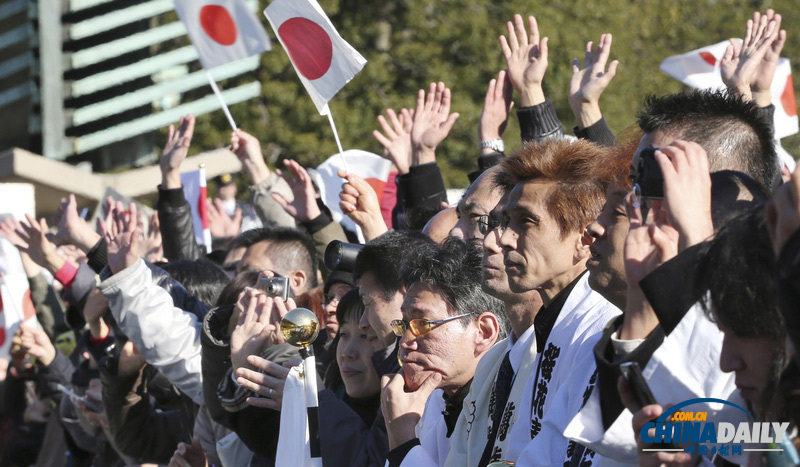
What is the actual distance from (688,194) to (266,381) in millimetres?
2133

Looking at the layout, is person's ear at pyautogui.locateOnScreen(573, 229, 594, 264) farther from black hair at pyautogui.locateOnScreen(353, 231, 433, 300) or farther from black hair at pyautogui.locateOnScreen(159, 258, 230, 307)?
black hair at pyautogui.locateOnScreen(159, 258, 230, 307)

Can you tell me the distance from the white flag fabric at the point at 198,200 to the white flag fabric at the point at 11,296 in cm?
126

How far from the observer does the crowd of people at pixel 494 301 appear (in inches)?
92.1

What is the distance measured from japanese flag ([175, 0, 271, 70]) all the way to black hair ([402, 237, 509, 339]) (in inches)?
159

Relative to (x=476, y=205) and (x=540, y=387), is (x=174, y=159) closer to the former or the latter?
(x=476, y=205)

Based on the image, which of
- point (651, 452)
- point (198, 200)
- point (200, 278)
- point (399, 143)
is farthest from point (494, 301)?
point (198, 200)

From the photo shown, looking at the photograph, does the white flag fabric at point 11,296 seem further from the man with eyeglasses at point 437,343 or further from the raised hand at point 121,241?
the man with eyeglasses at point 437,343

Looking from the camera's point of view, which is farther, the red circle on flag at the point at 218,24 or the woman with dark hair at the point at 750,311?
the red circle on flag at the point at 218,24

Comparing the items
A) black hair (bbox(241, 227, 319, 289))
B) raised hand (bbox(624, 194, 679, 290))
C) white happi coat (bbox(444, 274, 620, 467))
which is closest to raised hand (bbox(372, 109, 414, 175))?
black hair (bbox(241, 227, 319, 289))

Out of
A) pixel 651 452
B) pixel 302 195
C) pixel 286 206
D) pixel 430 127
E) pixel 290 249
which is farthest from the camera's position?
pixel 286 206

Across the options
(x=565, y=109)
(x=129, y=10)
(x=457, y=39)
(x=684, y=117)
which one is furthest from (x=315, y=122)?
(x=684, y=117)

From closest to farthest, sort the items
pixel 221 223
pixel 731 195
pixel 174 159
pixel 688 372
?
pixel 688 372 → pixel 731 195 → pixel 174 159 → pixel 221 223

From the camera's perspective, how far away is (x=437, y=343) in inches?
155

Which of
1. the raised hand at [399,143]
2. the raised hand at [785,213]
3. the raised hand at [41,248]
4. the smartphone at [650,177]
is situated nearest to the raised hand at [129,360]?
the raised hand at [41,248]
